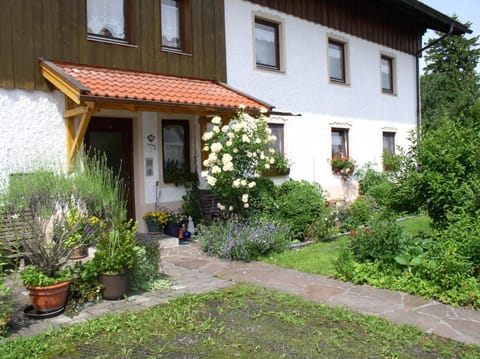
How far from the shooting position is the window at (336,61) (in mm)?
12902

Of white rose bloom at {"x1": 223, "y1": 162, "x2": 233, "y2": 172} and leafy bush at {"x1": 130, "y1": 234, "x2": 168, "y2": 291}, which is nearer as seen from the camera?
leafy bush at {"x1": 130, "y1": 234, "x2": 168, "y2": 291}

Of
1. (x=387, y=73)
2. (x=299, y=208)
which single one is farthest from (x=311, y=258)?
(x=387, y=73)

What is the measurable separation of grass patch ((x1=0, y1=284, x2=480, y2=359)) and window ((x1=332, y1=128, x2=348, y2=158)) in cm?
889

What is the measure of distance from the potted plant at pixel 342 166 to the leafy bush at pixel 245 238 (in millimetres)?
5130

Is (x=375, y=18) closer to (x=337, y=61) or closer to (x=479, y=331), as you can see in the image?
(x=337, y=61)

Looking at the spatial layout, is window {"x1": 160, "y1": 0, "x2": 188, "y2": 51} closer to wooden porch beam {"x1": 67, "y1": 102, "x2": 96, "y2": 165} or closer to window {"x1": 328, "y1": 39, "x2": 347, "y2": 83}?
wooden porch beam {"x1": 67, "y1": 102, "x2": 96, "y2": 165}

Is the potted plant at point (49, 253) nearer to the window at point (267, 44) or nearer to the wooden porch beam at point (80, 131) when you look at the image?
the wooden porch beam at point (80, 131)

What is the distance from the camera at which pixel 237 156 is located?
7898mm

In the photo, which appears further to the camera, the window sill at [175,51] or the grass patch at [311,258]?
the window sill at [175,51]

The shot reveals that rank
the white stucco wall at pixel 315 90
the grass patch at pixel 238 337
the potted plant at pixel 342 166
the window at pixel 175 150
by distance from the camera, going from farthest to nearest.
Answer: the potted plant at pixel 342 166 → the white stucco wall at pixel 315 90 → the window at pixel 175 150 → the grass patch at pixel 238 337

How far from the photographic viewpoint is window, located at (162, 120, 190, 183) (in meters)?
8.85

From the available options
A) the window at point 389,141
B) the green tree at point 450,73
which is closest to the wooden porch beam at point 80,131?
the window at point 389,141

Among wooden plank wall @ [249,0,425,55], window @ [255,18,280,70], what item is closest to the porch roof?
window @ [255,18,280,70]

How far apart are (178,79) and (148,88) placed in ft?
4.61
